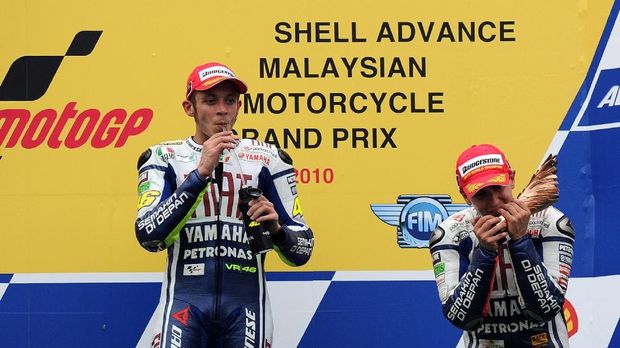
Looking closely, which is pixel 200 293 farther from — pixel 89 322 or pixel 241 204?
Result: pixel 89 322

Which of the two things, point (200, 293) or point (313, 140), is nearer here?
point (200, 293)

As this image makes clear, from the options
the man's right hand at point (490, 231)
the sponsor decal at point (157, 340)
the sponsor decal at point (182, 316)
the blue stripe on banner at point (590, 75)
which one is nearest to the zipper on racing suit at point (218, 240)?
the sponsor decal at point (182, 316)

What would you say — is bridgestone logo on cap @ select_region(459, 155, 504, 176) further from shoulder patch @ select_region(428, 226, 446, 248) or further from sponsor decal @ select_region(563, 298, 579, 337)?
sponsor decal @ select_region(563, 298, 579, 337)

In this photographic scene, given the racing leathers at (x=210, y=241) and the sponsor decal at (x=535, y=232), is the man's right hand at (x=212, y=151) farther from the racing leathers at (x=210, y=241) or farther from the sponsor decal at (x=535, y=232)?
the sponsor decal at (x=535, y=232)

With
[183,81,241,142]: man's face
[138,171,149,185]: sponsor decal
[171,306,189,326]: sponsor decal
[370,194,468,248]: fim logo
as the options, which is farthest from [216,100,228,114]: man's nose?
[370,194,468,248]: fim logo

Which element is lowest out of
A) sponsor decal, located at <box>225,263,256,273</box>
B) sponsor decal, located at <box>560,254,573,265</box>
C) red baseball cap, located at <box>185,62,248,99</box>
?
sponsor decal, located at <box>560,254,573,265</box>

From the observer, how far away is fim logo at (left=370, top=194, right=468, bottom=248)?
4590 mm

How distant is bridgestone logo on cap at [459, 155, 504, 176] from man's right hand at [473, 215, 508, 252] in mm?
197

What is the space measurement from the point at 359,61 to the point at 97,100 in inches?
45.7

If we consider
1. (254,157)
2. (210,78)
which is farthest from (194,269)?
(210,78)

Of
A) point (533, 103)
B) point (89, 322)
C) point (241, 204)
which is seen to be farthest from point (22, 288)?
point (533, 103)

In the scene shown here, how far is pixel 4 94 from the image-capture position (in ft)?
15.2

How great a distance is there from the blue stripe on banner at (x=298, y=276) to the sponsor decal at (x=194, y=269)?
0.74 metres

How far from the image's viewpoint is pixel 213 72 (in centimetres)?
396
